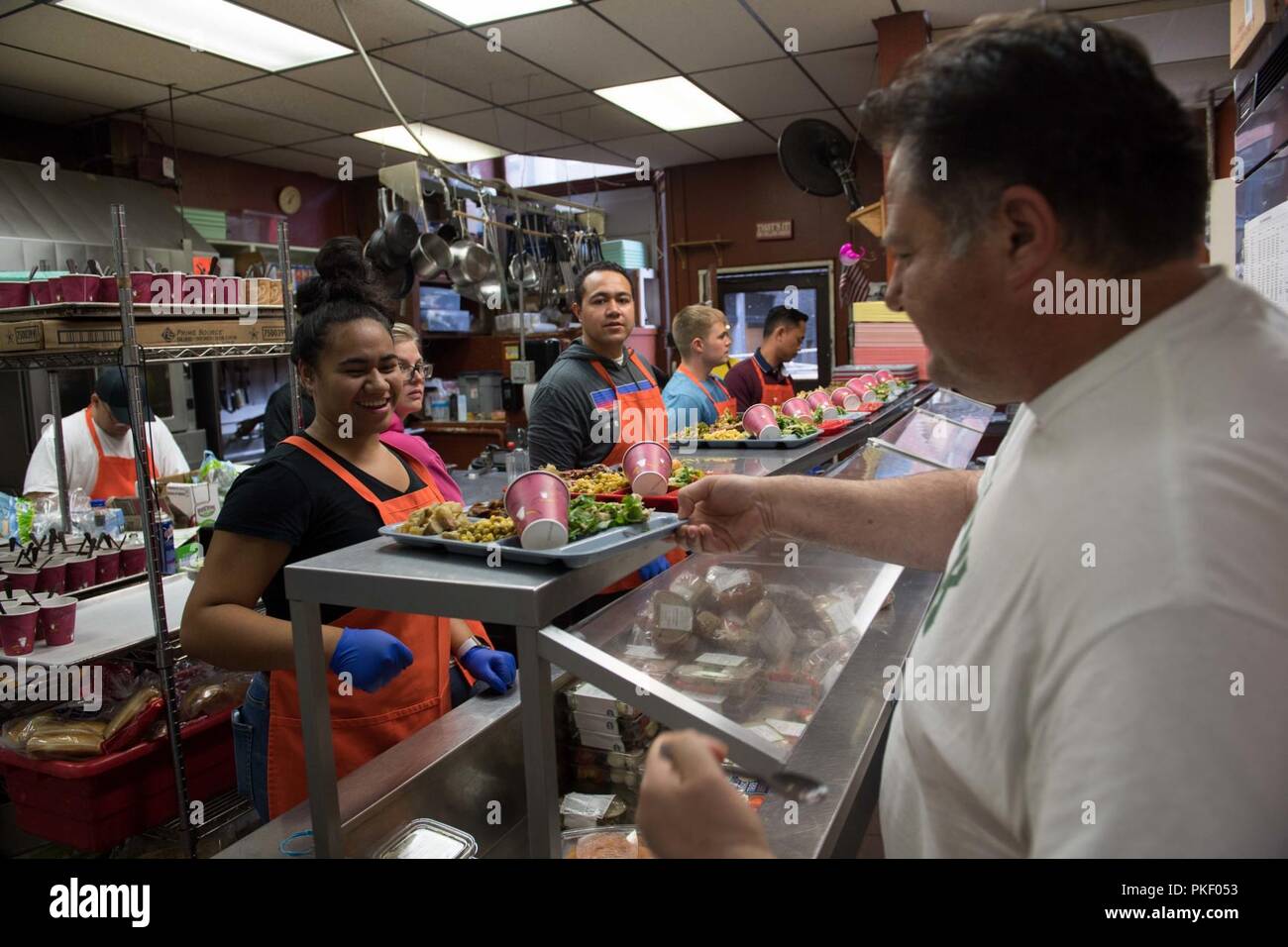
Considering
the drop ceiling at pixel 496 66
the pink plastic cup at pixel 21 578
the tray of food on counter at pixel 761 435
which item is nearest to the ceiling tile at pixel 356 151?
the drop ceiling at pixel 496 66

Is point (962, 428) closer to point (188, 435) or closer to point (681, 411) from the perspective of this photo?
point (681, 411)

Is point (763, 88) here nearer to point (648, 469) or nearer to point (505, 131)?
point (505, 131)

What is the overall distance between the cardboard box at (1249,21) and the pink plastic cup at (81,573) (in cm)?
435

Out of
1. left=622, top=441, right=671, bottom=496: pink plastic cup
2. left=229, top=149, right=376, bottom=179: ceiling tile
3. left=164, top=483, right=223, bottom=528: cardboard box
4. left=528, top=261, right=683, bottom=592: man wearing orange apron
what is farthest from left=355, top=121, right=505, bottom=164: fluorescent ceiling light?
left=622, top=441, right=671, bottom=496: pink plastic cup

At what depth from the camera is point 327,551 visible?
206cm

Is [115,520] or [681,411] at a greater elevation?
[681,411]

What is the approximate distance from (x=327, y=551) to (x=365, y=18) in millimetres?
4275

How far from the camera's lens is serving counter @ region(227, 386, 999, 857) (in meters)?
1.07

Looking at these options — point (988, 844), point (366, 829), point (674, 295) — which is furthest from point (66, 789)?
point (674, 295)

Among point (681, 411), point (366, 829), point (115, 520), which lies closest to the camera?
point (366, 829)

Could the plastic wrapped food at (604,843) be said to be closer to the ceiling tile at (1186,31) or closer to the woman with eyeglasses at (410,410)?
the woman with eyeglasses at (410,410)

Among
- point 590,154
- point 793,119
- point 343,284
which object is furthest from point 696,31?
point 343,284

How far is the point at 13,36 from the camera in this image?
16.8ft

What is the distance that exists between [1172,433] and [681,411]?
4.02m
